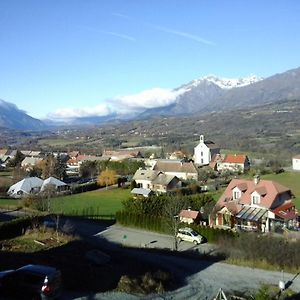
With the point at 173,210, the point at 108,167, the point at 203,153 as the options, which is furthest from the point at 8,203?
the point at 203,153

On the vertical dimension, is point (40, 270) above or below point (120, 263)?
above

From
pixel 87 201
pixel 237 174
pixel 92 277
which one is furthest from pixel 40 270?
pixel 237 174

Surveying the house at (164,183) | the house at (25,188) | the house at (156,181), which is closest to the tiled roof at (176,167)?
the house at (156,181)

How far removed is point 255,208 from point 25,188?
28.3m

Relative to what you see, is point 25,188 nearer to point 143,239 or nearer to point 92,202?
point 92,202

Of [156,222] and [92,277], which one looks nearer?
[92,277]

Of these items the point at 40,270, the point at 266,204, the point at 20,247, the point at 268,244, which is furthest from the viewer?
the point at 266,204

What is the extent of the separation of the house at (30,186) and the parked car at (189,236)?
85.1ft

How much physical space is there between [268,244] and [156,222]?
10899 millimetres

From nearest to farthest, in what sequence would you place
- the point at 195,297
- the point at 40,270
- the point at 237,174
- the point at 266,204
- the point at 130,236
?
the point at 40,270
the point at 195,297
the point at 130,236
the point at 266,204
the point at 237,174

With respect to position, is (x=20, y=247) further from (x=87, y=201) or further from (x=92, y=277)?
(x=87, y=201)

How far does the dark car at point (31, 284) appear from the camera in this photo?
12234mm

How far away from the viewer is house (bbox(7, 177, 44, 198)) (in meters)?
51.3

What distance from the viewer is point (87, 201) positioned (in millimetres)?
47188
